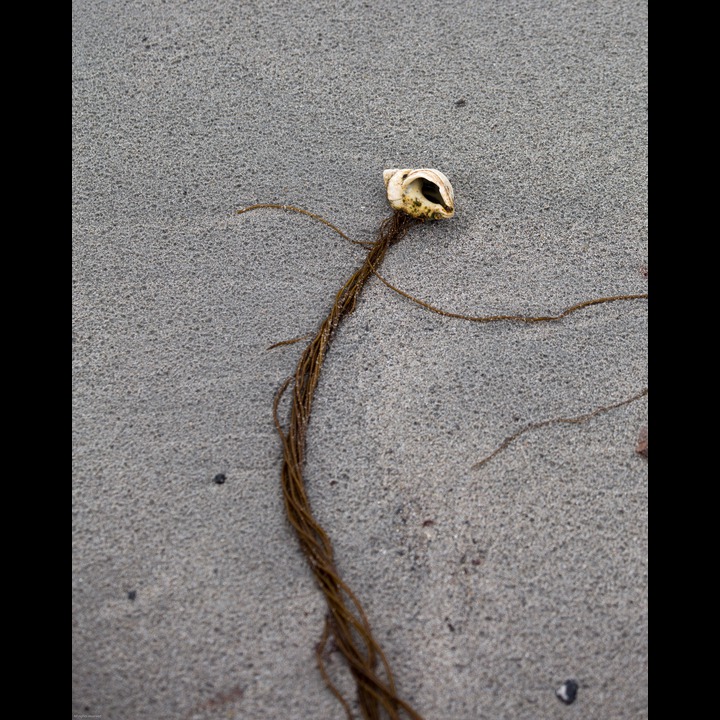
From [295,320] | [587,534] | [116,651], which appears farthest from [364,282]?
[116,651]

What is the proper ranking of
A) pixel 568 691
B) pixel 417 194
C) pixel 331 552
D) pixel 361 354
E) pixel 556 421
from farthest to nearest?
pixel 417 194 → pixel 361 354 → pixel 556 421 → pixel 331 552 → pixel 568 691

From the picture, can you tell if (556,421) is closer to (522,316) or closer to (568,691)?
(522,316)

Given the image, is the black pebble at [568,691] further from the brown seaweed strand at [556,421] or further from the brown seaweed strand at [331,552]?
the brown seaweed strand at [556,421]

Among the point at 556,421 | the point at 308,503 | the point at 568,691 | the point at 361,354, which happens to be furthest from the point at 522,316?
the point at 568,691

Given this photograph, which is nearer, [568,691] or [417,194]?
[568,691]

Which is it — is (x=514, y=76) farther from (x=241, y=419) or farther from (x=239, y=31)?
(x=241, y=419)

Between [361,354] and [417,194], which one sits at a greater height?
[417,194]

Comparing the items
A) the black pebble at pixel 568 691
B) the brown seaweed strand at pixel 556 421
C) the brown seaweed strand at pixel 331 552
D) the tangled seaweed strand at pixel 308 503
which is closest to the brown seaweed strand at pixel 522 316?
the tangled seaweed strand at pixel 308 503
